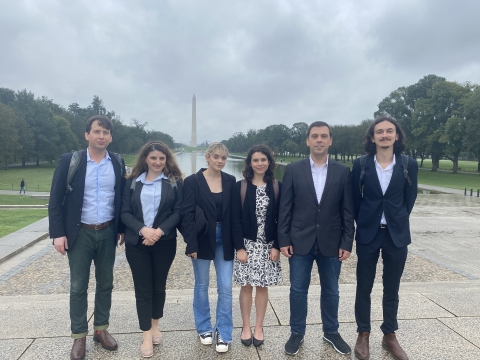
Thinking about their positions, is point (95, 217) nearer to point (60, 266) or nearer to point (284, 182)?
point (284, 182)

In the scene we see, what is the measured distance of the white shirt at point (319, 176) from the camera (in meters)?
3.30

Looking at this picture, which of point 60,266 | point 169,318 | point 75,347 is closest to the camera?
point 75,347

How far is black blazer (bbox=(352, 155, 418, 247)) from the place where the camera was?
324cm

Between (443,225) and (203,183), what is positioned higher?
(203,183)

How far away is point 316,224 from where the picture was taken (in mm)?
3248

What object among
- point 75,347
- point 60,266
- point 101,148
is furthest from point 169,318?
point 60,266

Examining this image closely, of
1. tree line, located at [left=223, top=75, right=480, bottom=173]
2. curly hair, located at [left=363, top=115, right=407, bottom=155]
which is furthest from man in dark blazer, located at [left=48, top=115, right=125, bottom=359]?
tree line, located at [left=223, top=75, right=480, bottom=173]

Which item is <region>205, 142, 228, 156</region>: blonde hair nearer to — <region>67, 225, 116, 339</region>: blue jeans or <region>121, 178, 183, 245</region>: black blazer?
<region>121, 178, 183, 245</region>: black blazer

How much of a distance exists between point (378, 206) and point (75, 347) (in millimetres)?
3132

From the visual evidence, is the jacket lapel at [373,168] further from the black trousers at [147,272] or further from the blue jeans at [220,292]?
the black trousers at [147,272]

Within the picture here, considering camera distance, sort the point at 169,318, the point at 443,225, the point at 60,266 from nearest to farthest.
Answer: the point at 169,318, the point at 60,266, the point at 443,225

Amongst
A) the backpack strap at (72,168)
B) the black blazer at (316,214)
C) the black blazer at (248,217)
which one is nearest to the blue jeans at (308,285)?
the black blazer at (316,214)

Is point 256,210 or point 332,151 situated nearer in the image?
point 256,210

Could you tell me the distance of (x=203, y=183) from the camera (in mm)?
3287
